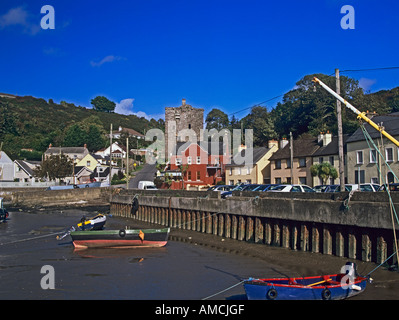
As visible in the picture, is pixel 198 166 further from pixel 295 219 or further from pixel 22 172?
pixel 22 172

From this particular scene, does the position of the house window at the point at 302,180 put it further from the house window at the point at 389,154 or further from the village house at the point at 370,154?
the house window at the point at 389,154

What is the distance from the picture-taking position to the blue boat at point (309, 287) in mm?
12961

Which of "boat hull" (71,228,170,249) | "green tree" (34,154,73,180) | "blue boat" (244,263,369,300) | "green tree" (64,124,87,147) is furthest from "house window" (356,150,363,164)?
"green tree" (64,124,87,147)

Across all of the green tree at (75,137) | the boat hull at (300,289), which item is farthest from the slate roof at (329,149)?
the green tree at (75,137)

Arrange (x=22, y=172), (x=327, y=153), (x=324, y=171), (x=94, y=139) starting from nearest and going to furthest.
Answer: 1. (x=324, y=171)
2. (x=327, y=153)
3. (x=22, y=172)
4. (x=94, y=139)

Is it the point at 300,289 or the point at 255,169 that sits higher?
the point at 255,169

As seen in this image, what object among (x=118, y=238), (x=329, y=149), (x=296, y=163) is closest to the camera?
(x=118, y=238)

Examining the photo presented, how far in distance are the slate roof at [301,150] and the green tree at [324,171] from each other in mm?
3687

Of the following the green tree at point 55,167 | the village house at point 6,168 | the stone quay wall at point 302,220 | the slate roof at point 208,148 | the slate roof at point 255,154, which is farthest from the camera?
the village house at point 6,168

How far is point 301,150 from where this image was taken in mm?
60312

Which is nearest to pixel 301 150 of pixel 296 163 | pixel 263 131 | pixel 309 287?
pixel 296 163

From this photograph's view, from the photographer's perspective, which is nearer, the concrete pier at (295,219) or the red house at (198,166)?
the concrete pier at (295,219)

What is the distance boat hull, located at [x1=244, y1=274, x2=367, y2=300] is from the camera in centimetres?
1295

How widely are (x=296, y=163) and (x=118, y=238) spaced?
38666mm
